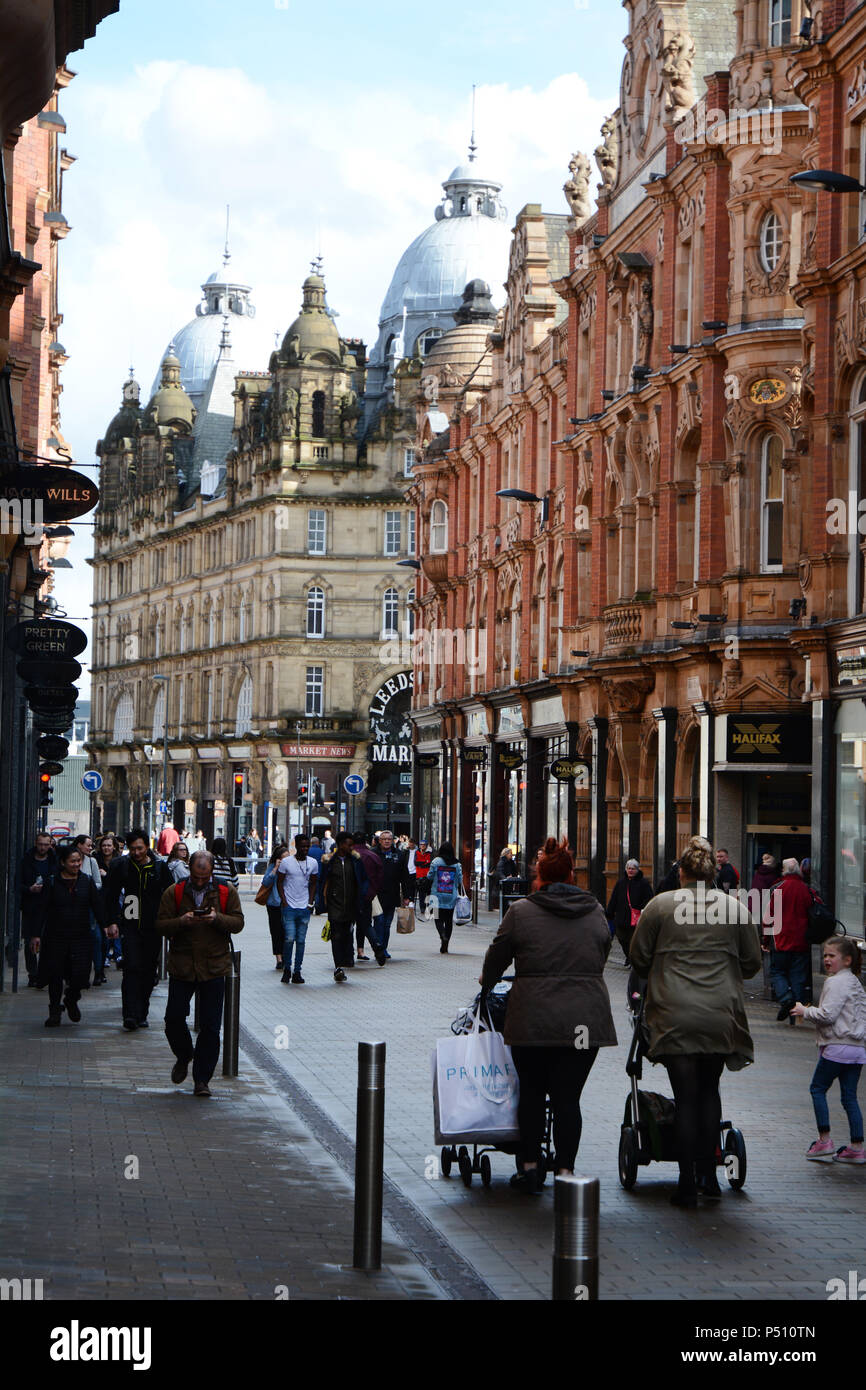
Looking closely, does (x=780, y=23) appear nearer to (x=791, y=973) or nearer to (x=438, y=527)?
(x=791, y=973)

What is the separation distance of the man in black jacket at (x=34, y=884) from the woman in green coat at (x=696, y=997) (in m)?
11.0

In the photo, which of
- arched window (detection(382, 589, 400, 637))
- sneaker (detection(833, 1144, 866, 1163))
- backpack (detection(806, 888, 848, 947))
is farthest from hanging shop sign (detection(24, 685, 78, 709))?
arched window (detection(382, 589, 400, 637))

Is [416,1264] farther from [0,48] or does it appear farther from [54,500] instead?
[54,500]

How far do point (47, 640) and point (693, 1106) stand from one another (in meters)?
14.1

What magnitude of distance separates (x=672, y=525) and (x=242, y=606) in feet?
218

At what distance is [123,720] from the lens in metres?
122

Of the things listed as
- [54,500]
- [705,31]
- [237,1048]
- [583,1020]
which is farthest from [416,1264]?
[705,31]

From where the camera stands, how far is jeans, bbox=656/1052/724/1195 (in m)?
10.7

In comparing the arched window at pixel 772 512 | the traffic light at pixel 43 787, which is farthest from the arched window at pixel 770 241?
the traffic light at pixel 43 787

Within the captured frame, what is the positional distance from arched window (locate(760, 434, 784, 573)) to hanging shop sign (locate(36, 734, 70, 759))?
1613 centimetres

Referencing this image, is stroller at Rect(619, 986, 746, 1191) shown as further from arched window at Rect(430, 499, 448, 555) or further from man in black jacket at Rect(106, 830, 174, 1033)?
arched window at Rect(430, 499, 448, 555)

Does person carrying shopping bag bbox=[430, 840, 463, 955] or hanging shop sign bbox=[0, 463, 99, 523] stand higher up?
hanging shop sign bbox=[0, 463, 99, 523]

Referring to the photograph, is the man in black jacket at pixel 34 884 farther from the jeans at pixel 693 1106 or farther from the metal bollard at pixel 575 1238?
the metal bollard at pixel 575 1238

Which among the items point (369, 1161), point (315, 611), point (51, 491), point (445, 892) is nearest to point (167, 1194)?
point (369, 1161)
